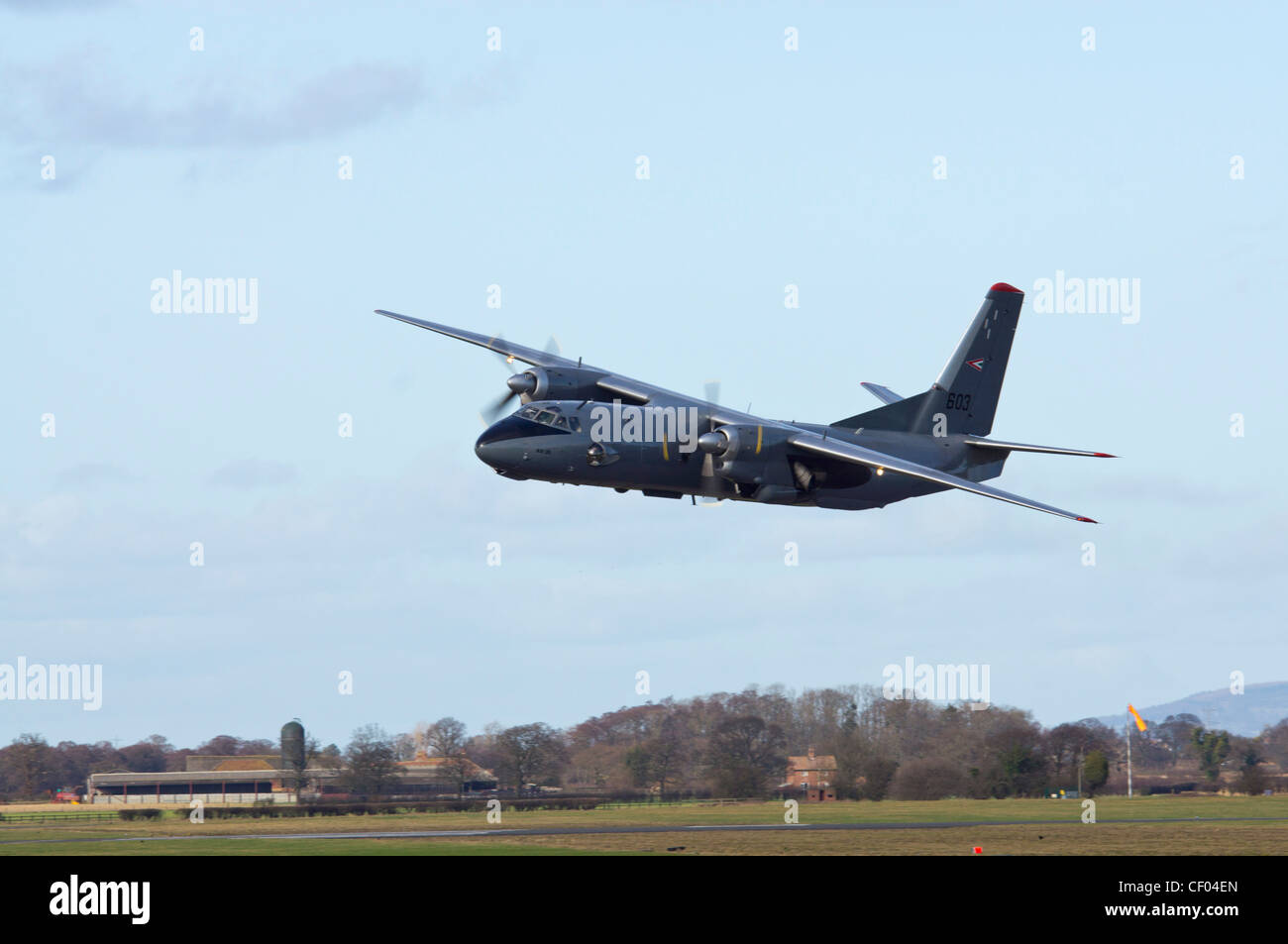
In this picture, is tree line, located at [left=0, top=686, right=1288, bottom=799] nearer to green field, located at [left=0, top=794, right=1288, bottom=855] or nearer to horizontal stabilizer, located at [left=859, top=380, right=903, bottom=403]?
green field, located at [left=0, top=794, right=1288, bottom=855]

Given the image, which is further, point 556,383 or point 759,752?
point 759,752

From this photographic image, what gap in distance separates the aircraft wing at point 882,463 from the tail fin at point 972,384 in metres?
5.11

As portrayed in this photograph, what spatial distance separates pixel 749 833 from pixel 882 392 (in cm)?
1862

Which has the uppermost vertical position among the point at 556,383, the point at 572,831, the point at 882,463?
the point at 556,383

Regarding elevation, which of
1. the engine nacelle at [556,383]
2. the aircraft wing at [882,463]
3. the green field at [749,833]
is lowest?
the green field at [749,833]

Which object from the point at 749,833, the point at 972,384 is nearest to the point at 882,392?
the point at 972,384

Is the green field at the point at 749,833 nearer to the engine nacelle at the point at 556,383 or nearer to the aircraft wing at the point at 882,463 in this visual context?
the aircraft wing at the point at 882,463

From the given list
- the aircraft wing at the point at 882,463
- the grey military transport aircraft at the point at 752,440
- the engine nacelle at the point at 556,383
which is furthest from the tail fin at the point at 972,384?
the engine nacelle at the point at 556,383

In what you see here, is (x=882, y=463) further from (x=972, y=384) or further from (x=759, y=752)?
(x=759, y=752)

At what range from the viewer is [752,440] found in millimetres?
45531

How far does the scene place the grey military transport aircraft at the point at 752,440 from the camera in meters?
43.2

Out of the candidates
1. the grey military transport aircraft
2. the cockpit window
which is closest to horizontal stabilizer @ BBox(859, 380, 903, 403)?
the grey military transport aircraft
